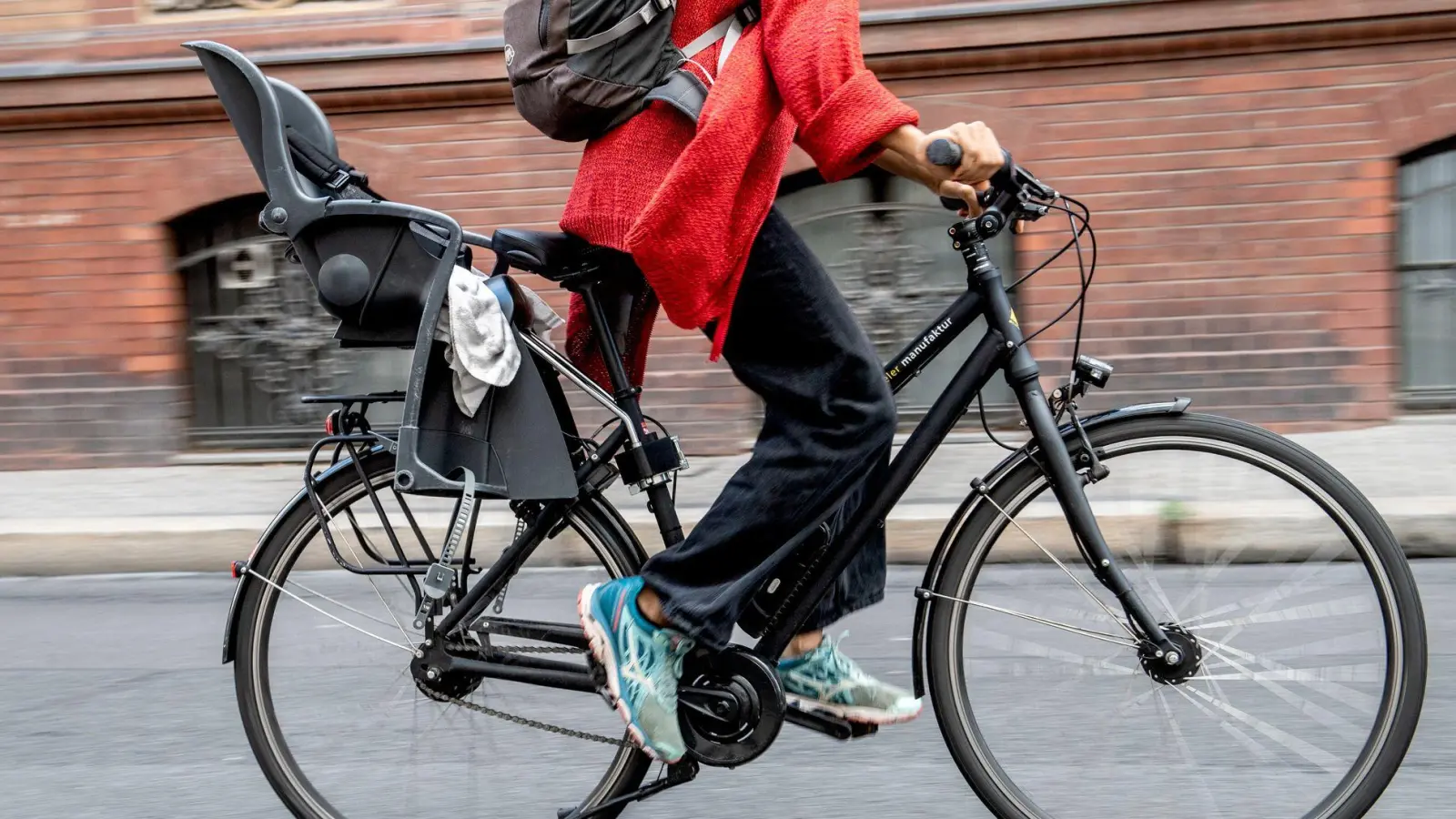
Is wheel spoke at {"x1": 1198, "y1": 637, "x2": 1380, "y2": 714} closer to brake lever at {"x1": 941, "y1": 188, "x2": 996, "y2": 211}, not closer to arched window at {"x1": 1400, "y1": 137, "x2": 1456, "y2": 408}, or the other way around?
brake lever at {"x1": 941, "y1": 188, "x2": 996, "y2": 211}

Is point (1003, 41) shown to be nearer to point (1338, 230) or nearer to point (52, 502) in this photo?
point (1338, 230)

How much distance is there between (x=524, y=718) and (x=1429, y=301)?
22.1 feet

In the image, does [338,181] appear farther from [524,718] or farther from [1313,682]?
[1313,682]

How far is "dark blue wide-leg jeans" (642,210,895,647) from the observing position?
2.55 metres

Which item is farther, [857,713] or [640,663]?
[857,713]

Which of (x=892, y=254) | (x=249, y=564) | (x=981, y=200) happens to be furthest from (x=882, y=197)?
Result: (x=249, y=564)

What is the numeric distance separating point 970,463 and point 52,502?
498 centimetres

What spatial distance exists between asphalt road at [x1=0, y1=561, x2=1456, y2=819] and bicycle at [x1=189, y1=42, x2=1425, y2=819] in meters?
0.02

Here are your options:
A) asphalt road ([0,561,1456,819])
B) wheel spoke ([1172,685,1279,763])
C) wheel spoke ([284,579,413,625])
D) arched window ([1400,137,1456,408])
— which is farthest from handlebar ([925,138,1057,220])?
arched window ([1400,137,1456,408])

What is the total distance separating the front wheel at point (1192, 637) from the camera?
2.53m

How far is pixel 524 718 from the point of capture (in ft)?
9.29

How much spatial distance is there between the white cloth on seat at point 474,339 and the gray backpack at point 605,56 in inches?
12.5

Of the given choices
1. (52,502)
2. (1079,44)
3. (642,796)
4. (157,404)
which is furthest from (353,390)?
(642,796)

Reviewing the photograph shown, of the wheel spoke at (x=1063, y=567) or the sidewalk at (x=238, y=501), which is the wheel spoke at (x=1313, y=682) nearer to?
the wheel spoke at (x=1063, y=567)
